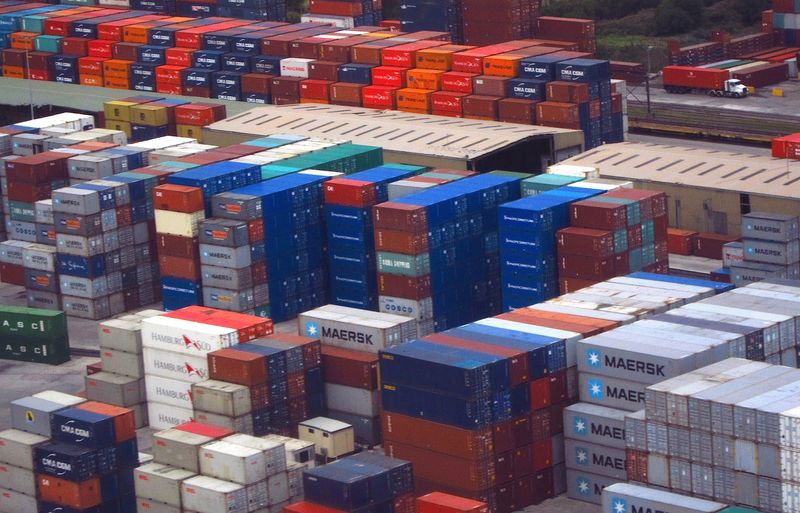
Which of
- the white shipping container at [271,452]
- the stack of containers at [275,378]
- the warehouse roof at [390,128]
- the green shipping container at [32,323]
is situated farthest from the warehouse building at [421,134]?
the white shipping container at [271,452]

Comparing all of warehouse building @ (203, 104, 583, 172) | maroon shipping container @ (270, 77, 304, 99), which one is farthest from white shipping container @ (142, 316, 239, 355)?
maroon shipping container @ (270, 77, 304, 99)

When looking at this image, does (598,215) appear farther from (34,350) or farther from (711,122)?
(711,122)

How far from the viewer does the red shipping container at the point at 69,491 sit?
280ft

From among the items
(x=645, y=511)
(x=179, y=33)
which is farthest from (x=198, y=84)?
(x=645, y=511)

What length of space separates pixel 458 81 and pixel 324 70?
11.4 metres

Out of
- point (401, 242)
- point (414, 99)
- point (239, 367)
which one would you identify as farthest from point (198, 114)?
point (239, 367)

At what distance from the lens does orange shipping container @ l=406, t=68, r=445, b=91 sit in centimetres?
14050

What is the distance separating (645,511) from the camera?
3051 inches

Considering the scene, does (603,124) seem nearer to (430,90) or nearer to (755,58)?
(430,90)

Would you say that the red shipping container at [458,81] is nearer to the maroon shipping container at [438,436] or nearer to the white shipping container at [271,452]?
the maroon shipping container at [438,436]

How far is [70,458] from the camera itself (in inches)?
3349

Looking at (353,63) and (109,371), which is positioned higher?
(353,63)

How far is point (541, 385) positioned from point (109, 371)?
24568 mm

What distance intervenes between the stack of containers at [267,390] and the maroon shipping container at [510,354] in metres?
7.78
